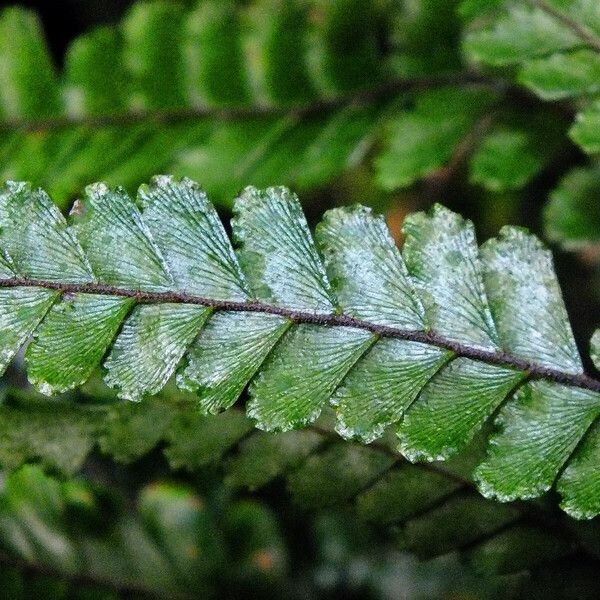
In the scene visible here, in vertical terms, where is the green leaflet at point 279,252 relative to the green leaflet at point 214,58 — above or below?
below

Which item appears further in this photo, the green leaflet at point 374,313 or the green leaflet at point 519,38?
the green leaflet at point 519,38

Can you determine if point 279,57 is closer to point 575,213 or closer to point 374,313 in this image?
point 575,213

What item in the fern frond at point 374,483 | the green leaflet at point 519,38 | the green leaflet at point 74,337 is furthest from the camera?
the green leaflet at point 519,38

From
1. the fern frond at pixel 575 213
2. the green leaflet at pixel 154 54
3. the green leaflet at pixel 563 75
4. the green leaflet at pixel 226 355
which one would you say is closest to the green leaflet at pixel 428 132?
the fern frond at pixel 575 213

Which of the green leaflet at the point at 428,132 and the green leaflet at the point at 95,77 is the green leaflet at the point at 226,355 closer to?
the green leaflet at the point at 428,132

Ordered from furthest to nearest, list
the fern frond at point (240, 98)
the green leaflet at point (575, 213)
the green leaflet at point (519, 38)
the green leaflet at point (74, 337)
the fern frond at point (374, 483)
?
1. the fern frond at point (240, 98)
2. the green leaflet at point (575, 213)
3. the green leaflet at point (519, 38)
4. the fern frond at point (374, 483)
5. the green leaflet at point (74, 337)

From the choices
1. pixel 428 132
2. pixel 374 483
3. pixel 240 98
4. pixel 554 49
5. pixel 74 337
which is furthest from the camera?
pixel 240 98

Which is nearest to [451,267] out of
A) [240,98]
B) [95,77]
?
[240,98]
